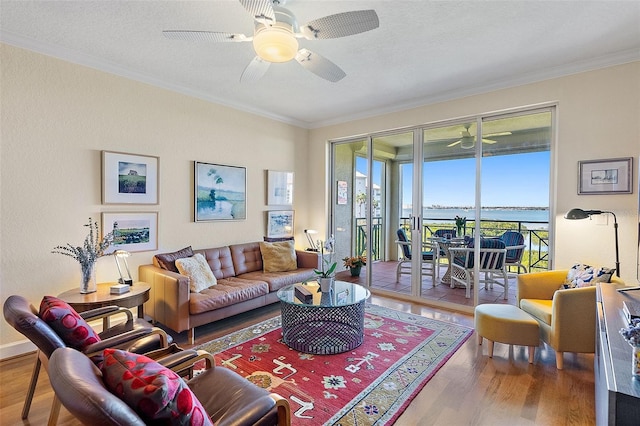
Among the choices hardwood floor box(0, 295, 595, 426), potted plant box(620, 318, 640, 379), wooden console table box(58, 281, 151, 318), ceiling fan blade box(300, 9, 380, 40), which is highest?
ceiling fan blade box(300, 9, 380, 40)

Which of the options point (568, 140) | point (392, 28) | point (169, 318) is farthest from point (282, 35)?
point (568, 140)

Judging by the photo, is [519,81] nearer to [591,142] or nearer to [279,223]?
[591,142]

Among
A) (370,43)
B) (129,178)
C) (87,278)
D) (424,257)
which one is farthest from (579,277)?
(129,178)

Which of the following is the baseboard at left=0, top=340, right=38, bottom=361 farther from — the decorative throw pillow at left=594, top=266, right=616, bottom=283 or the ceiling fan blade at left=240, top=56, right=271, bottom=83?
the decorative throw pillow at left=594, top=266, right=616, bottom=283

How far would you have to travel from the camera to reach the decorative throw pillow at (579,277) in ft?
9.01

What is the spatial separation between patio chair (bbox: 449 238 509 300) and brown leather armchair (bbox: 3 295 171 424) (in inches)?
148

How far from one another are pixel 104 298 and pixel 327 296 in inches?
77.1

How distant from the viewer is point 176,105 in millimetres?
3873

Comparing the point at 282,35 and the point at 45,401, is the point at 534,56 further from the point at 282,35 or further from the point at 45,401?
the point at 45,401

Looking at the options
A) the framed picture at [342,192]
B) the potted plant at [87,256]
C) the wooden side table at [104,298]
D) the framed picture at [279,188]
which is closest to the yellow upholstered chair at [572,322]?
the framed picture at [342,192]

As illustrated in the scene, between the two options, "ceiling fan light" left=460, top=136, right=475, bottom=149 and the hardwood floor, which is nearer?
the hardwood floor

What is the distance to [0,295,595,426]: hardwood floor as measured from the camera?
6.54ft

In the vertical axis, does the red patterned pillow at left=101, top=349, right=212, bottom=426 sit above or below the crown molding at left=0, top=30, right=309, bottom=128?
below

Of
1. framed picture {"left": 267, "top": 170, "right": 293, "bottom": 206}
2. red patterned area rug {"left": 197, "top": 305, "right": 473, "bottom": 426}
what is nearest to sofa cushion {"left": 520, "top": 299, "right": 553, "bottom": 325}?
red patterned area rug {"left": 197, "top": 305, "right": 473, "bottom": 426}
